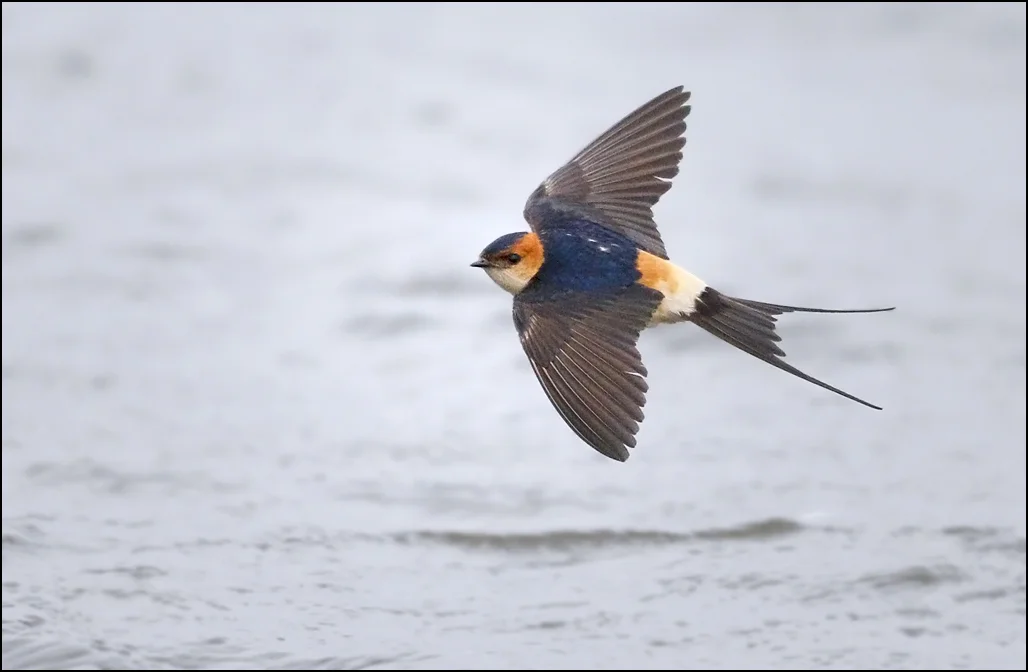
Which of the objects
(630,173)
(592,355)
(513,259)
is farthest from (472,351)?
(592,355)

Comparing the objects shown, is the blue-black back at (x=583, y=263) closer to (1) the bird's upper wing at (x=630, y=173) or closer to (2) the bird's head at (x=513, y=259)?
(2) the bird's head at (x=513, y=259)

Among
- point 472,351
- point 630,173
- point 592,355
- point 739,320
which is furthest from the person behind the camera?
point 472,351

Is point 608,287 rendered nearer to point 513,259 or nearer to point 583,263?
point 583,263

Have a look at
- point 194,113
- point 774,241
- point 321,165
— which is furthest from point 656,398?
point 194,113

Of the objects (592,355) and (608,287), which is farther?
(608,287)

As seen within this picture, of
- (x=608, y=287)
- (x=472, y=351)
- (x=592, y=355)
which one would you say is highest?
(x=472, y=351)

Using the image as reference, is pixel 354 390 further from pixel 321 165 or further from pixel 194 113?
pixel 194 113

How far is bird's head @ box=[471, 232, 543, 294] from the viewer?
452cm

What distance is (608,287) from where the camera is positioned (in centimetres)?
452

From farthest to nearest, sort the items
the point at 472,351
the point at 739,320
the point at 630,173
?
the point at 472,351 → the point at 630,173 → the point at 739,320

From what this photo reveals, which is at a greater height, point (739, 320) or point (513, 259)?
point (513, 259)

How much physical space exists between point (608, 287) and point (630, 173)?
21.3 inches

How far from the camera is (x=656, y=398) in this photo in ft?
24.5

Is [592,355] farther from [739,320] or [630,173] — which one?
[630,173]
